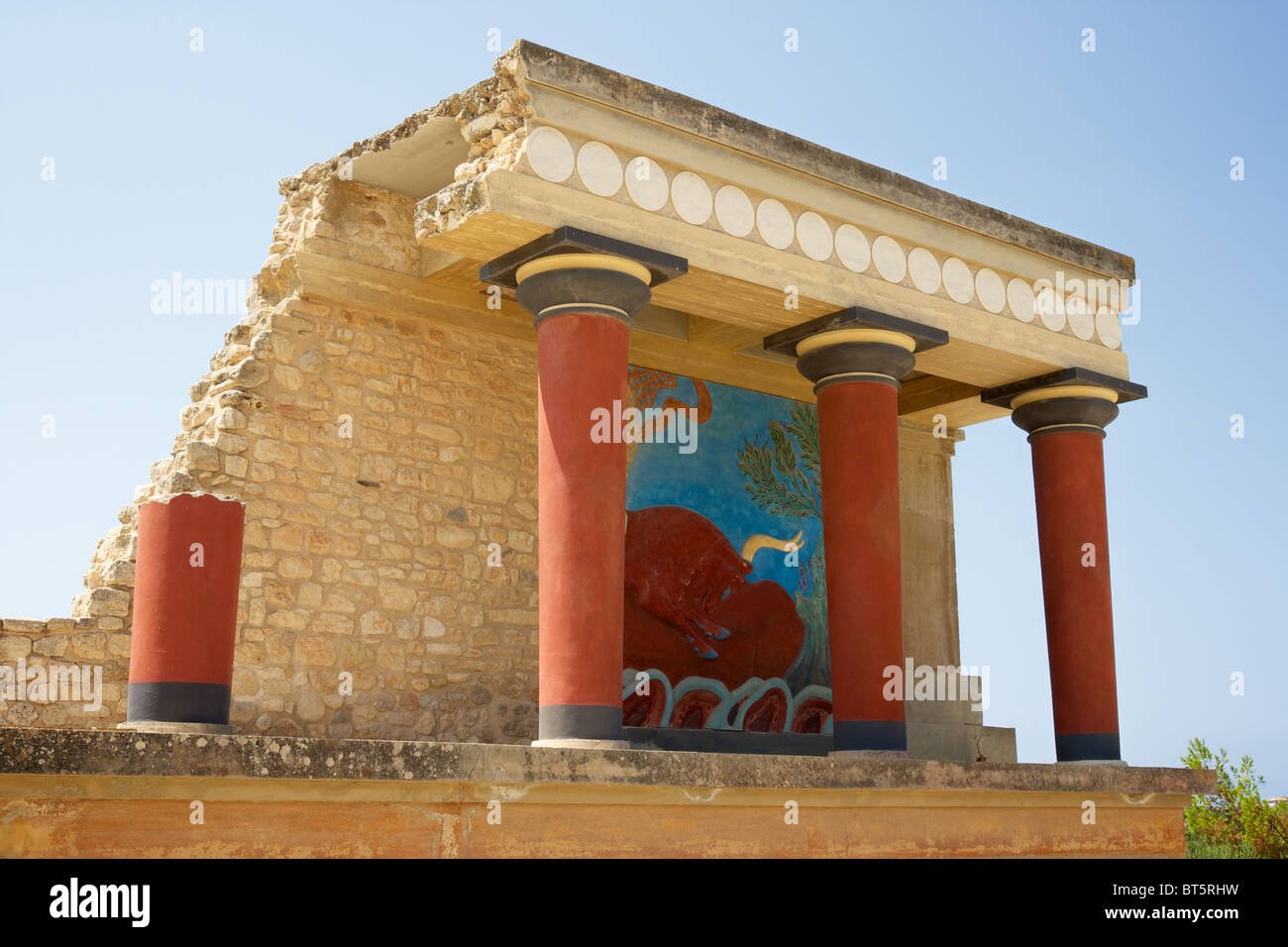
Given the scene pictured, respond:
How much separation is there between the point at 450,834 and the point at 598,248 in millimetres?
3433

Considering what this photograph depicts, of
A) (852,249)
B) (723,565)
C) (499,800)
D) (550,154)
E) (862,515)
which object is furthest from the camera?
(723,565)

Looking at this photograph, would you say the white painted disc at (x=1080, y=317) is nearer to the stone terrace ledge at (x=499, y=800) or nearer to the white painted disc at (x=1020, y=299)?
the white painted disc at (x=1020, y=299)

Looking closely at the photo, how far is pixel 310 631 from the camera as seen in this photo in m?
8.56

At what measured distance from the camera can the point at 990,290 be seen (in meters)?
10.4

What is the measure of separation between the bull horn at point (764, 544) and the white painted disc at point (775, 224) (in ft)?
9.57

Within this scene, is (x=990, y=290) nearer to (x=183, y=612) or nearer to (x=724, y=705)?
(x=724, y=705)

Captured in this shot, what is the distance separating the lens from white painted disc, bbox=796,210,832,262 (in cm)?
914

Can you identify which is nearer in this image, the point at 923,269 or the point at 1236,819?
the point at 923,269

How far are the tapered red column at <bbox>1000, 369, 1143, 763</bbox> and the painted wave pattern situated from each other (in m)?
1.95

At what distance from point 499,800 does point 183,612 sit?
1.71 m

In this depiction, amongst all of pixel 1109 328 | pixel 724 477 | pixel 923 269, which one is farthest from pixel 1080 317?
pixel 724 477

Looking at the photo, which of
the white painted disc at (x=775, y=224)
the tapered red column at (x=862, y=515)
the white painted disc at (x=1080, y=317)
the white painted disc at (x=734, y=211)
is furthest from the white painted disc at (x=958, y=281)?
the white painted disc at (x=734, y=211)

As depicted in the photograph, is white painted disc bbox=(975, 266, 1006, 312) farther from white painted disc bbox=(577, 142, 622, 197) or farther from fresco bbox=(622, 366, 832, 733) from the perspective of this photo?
white painted disc bbox=(577, 142, 622, 197)

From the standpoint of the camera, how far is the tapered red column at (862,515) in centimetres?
894
